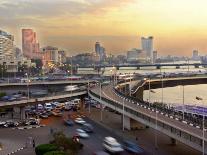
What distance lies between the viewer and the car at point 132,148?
26.4 m

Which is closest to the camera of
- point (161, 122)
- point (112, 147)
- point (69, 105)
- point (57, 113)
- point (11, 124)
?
point (112, 147)

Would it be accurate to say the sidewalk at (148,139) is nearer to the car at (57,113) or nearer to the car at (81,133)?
the car at (81,133)

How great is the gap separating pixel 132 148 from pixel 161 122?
2.35m

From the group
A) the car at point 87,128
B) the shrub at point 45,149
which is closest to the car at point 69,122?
the car at point 87,128

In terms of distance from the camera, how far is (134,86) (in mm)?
66562

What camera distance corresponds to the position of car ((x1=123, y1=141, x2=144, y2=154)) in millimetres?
26406

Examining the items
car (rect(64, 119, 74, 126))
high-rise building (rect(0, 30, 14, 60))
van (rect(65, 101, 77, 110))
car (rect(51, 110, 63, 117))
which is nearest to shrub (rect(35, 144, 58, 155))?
car (rect(64, 119, 74, 126))

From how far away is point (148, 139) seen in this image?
30500 millimetres

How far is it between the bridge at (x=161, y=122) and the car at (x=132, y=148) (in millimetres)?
1653

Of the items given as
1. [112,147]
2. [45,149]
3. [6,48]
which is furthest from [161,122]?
[6,48]

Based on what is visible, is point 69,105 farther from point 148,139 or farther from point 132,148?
point 132,148

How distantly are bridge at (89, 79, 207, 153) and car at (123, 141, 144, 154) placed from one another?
1653mm

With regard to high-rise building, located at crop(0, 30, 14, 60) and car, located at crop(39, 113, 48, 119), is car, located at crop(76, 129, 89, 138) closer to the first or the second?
car, located at crop(39, 113, 48, 119)

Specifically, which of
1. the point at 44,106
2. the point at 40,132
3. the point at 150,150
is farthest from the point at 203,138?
the point at 44,106
